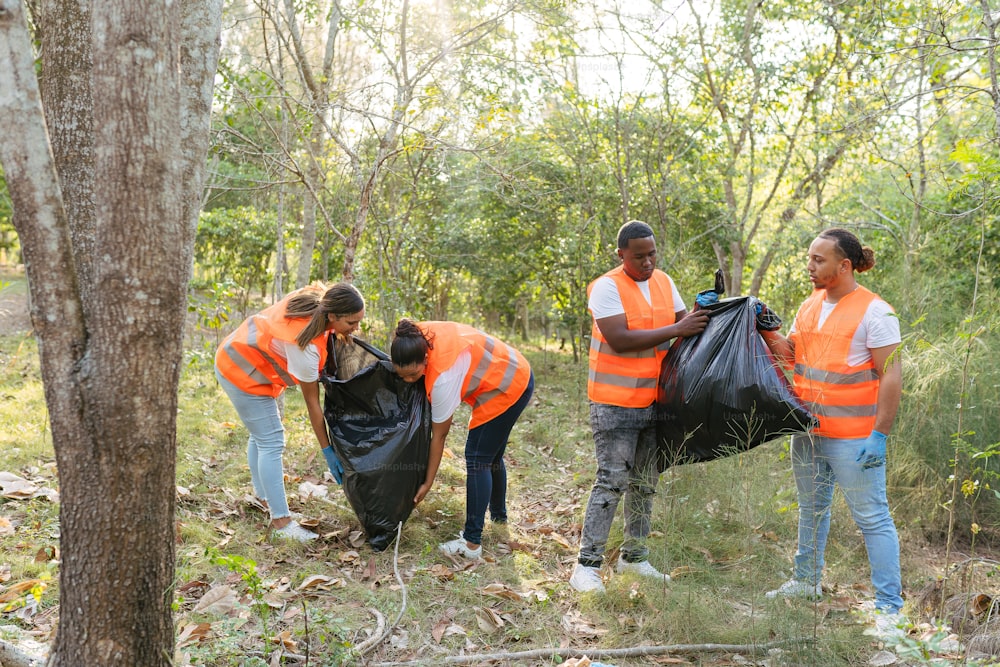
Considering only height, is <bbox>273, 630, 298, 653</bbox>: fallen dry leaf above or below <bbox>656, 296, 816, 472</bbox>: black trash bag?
below

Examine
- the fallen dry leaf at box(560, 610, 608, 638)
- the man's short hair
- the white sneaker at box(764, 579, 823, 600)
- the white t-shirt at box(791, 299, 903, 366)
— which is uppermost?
the man's short hair

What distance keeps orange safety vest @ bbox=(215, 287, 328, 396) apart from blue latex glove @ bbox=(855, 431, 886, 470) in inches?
103

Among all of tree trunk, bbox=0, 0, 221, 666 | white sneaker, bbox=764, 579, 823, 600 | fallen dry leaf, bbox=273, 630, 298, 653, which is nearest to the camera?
tree trunk, bbox=0, 0, 221, 666

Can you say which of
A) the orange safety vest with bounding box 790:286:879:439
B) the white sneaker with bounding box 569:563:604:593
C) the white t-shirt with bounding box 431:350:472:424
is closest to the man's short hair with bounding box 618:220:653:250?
the orange safety vest with bounding box 790:286:879:439

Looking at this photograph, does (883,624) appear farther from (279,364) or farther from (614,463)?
(279,364)

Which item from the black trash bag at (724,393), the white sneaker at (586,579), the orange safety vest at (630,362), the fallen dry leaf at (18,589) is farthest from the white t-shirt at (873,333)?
the fallen dry leaf at (18,589)

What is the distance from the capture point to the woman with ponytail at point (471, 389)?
382 cm

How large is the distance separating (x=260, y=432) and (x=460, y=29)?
4119 mm

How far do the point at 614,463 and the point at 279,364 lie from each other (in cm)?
181

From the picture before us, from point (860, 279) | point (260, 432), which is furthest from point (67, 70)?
point (860, 279)

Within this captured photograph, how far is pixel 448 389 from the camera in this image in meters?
3.85

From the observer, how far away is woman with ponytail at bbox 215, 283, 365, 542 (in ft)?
12.2

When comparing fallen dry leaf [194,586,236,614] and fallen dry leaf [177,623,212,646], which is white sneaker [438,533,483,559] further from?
fallen dry leaf [177,623,212,646]

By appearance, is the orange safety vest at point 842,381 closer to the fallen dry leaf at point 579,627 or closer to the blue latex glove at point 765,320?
the blue latex glove at point 765,320
